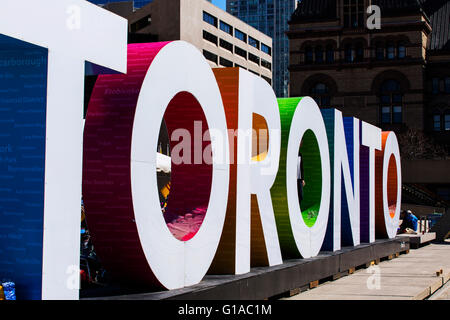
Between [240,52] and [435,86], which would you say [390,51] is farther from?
[240,52]

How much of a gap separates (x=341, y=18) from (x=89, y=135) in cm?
6175

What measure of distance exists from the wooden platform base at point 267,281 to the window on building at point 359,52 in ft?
170

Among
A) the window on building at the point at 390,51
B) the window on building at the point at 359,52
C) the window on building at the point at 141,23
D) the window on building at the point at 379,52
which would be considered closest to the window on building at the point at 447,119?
the window on building at the point at 390,51

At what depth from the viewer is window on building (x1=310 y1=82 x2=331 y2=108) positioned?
6731 cm

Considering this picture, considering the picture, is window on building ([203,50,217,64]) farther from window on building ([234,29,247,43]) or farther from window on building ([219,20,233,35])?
window on building ([234,29,247,43])

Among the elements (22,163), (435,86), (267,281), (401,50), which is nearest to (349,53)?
(401,50)

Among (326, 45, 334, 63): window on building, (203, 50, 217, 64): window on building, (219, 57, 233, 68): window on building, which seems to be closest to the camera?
(326, 45, 334, 63): window on building

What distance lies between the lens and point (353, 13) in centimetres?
6681

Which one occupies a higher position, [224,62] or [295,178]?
[224,62]

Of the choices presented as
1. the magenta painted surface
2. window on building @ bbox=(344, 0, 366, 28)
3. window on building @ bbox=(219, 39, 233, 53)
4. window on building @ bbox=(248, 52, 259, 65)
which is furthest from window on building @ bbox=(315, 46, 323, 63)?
the magenta painted surface

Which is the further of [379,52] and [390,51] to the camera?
[379,52]

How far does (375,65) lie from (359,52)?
210cm
